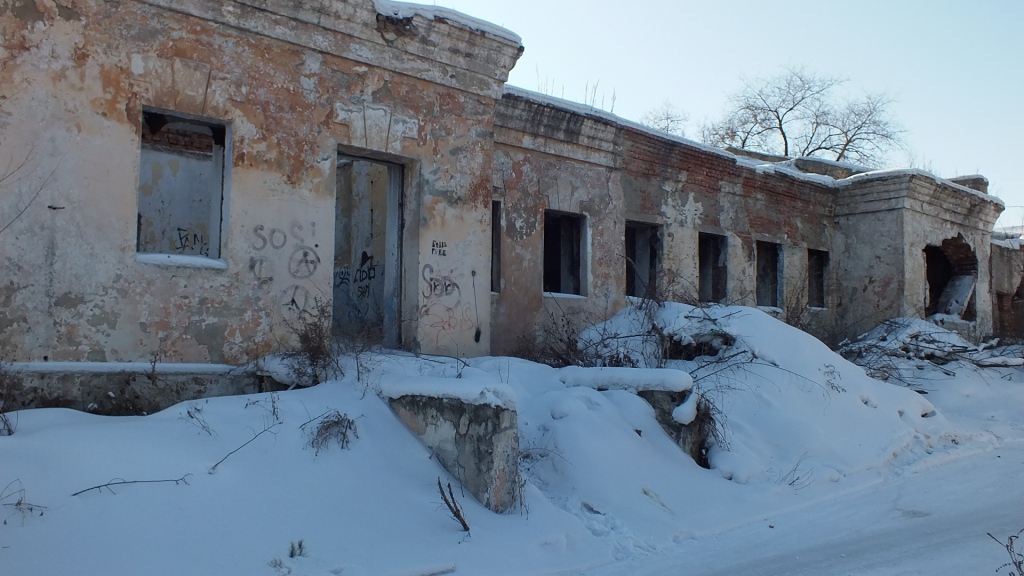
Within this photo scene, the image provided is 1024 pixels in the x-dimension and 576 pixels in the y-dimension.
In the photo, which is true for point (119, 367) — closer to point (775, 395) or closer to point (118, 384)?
point (118, 384)

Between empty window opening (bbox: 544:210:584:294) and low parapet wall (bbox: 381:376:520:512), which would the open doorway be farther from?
low parapet wall (bbox: 381:376:520:512)

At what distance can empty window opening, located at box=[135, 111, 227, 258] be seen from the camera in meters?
11.9

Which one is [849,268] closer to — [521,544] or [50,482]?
[521,544]

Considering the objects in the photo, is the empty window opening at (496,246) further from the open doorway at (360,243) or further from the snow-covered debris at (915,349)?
the snow-covered debris at (915,349)

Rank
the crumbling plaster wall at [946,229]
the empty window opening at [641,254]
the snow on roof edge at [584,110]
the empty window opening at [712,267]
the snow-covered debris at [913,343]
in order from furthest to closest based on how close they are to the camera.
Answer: the crumbling plaster wall at [946,229], the empty window opening at [712,267], the empty window opening at [641,254], the snow-covered debris at [913,343], the snow on roof edge at [584,110]

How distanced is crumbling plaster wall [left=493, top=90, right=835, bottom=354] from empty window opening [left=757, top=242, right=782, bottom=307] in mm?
176

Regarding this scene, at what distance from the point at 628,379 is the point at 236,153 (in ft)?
13.7

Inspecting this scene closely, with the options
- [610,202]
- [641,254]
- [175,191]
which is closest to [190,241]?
[175,191]

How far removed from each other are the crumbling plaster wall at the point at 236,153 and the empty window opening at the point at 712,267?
6.20 m

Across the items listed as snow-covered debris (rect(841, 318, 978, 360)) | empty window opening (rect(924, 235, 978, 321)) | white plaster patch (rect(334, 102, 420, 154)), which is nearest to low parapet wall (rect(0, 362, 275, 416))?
white plaster patch (rect(334, 102, 420, 154))

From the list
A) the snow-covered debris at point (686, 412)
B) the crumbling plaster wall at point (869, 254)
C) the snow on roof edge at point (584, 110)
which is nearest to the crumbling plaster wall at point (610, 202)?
the snow on roof edge at point (584, 110)

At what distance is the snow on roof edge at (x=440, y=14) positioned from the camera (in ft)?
27.0

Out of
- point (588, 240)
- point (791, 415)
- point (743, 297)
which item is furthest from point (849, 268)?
point (791, 415)

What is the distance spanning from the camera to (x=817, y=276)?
1642cm
